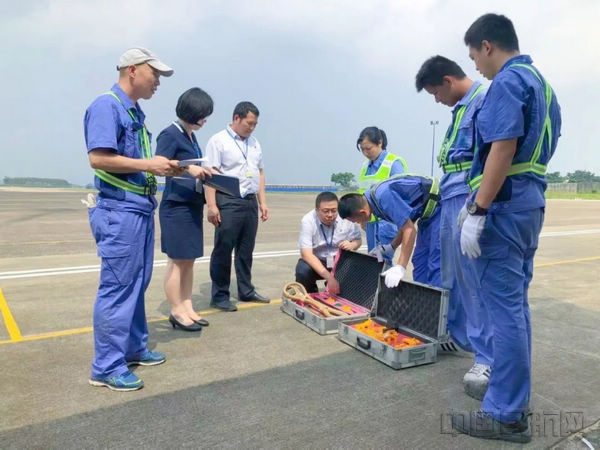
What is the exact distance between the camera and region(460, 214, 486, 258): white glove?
7.84 feet

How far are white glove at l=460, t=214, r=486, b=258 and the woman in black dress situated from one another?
229 cm

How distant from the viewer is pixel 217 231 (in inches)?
185

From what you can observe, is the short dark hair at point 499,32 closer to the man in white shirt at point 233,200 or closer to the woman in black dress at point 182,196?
the woman in black dress at point 182,196

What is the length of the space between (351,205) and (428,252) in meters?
0.83

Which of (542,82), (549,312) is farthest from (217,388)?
(549,312)

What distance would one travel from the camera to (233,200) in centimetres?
468

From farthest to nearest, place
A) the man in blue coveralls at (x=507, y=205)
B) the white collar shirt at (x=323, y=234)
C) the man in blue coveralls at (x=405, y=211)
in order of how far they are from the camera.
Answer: the white collar shirt at (x=323, y=234) → the man in blue coveralls at (x=405, y=211) → the man in blue coveralls at (x=507, y=205)

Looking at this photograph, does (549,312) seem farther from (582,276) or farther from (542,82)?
(542,82)

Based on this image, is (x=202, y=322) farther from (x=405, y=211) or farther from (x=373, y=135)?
(x=373, y=135)

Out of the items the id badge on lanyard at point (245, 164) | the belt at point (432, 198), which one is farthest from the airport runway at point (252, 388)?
the id badge on lanyard at point (245, 164)

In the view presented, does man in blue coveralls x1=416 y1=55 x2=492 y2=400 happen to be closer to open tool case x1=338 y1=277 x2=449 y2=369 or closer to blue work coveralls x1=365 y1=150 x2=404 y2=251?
open tool case x1=338 y1=277 x2=449 y2=369

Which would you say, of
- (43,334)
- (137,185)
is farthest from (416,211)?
(43,334)

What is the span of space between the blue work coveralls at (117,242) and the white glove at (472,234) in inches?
80.1

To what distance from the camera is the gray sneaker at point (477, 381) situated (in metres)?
2.92
